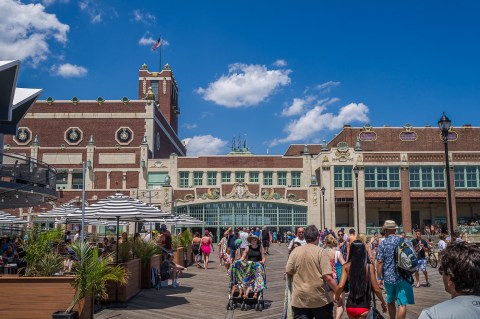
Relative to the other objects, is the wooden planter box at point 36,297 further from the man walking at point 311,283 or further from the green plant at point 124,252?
the man walking at point 311,283

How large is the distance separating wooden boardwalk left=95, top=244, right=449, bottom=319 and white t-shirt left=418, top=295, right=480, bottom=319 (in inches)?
309

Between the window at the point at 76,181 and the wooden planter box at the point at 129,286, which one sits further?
the window at the point at 76,181

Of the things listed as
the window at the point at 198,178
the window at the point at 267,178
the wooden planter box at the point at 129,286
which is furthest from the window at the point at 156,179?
the wooden planter box at the point at 129,286

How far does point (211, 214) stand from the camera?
47906 millimetres

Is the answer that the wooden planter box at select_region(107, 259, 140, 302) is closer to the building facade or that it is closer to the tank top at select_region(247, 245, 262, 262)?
the tank top at select_region(247, 245, 262, 262)

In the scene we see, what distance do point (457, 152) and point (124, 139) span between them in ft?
114

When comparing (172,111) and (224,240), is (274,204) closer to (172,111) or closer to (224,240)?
(224,240)

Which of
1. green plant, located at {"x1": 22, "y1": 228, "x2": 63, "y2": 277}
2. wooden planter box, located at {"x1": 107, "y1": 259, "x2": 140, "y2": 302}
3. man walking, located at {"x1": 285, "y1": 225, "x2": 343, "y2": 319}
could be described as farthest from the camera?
wooden planter box, located at {"x1": 107, "y1": 259, "x2": 140, "y2": 302}

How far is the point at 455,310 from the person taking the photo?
2775 mm

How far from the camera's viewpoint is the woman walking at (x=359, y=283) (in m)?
6.75

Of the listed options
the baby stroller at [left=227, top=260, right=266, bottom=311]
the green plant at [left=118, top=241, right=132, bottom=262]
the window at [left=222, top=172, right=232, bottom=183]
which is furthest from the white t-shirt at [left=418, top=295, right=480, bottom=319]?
the window at [left=222, top=172, right=232, bottom=183]

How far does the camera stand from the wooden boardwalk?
1055 cm

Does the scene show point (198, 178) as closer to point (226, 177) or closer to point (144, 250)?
point (226, 177)

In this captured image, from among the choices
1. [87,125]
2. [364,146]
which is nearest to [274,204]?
[364,146]
